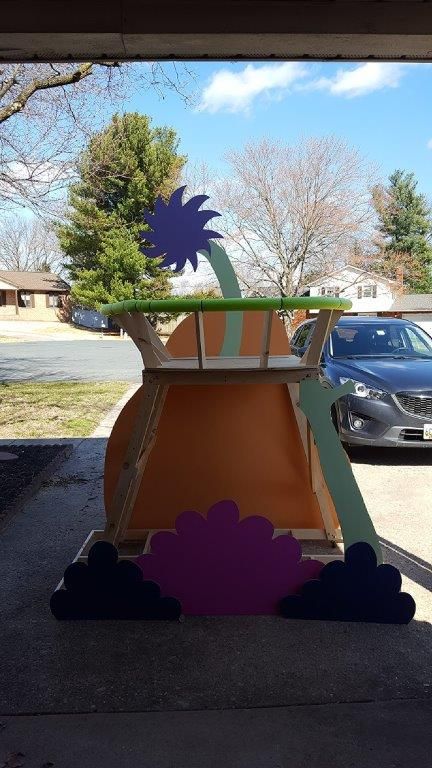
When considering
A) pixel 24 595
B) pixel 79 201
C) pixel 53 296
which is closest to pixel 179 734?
pixel 24 595

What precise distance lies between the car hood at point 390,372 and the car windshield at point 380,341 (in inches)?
9.0

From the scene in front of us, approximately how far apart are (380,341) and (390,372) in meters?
1.15

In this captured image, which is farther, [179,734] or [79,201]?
[79,201]

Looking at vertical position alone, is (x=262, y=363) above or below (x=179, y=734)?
above

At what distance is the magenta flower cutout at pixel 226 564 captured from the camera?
3.16 m

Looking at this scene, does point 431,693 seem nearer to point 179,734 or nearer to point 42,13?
point 179,734

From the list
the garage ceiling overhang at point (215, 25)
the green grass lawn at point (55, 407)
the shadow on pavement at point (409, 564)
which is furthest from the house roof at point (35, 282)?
the shadow on pavement at point (409, 564)

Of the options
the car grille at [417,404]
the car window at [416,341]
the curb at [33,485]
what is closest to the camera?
the curb at [33,485]

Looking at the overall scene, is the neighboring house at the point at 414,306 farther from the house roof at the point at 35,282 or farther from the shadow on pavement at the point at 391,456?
the shadow on pavement at the point at 391,456

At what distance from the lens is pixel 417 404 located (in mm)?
6559

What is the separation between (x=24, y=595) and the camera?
3506 mm

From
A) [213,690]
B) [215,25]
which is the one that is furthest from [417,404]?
[213,690]

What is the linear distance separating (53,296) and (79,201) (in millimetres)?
23964

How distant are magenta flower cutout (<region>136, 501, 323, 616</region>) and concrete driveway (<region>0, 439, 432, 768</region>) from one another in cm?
11
